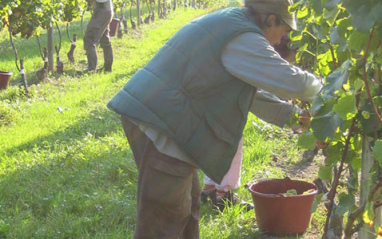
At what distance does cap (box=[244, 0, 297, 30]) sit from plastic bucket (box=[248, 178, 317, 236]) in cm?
146

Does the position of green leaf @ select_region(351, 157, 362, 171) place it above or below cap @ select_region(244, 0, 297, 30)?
below

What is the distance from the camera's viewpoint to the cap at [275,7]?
2.89 meters

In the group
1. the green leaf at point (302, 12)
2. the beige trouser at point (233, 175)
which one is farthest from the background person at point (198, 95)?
the beige trouser at point (233, 175)

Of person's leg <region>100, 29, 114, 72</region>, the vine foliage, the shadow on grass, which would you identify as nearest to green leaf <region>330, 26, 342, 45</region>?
the vine foliage

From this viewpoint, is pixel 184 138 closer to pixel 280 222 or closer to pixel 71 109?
pixel 280 222

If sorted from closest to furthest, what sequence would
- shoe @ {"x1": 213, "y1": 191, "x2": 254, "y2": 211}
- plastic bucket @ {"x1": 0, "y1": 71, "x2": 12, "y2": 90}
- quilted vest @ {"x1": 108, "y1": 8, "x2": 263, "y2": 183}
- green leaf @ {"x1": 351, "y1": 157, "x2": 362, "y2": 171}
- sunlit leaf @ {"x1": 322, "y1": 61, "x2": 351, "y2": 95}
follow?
sunlit leaf @ {"x1": 322, "y1": 61, "x2": 351, "y2": 95}
green leaf @ {"x1": 351, "y1": 157, "x2": 362, "y2": 171}
quilted vest @ {"x1": 108, "y1": 8, "x2": 263, "y2": 183}
shoe @ {"x1": 213, "y1": 191, "x2": 254, "y2": 211}
plastic bucket @ {"x1": 0, "y1": 71, "x2": 12, "y2": 90}

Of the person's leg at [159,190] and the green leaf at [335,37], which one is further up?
the green leaf at [335,37]

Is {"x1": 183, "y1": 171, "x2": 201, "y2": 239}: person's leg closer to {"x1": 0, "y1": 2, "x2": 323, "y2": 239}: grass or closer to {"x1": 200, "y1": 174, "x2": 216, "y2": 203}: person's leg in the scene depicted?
{"x1": 0, "y1": 2, "x2": 323, "y2": 239}: grass

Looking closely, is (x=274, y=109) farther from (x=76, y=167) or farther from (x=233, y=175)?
(x=76, y=167)

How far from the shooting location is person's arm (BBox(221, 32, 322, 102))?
280 centimetres

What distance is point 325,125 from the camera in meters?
2.29

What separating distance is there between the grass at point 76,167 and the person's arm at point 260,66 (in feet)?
4.93

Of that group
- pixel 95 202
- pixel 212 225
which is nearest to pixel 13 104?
pixel 95 202

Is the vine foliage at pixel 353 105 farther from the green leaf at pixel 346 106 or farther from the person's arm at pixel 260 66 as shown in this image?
the person's arm at pixel 260 66
